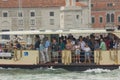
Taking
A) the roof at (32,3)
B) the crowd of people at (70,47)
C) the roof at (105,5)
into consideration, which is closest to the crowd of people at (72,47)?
the crowd of people at (70,47)

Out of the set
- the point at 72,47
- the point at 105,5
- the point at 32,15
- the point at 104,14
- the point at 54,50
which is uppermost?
the point at 105,5


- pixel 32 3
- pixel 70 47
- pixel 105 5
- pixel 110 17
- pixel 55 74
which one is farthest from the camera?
pixel 105 5

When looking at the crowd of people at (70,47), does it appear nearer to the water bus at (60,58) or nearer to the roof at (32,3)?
the water bus at (60,58)

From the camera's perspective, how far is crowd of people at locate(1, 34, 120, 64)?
3125cm

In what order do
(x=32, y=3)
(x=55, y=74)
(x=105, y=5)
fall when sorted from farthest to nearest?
(x=105, y=5), (x=32, y=3), (x=55, y=74)

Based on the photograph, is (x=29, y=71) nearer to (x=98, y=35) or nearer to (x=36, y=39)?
(x=36, y=39)

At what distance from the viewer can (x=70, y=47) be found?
31.4 meters

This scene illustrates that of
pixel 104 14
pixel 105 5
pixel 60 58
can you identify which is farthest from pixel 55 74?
pixel 105 5

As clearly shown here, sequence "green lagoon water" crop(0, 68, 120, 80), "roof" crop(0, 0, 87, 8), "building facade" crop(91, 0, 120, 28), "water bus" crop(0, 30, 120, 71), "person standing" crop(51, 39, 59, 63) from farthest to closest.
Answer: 1. "building facade" crop(91, 0, 120, 28)
2. "roof" crop(0, 0, 87, 8)
3. "person standing" crop(51, 39, 59, 63)
4. "water bus" crop(0, 30, 120, 71)
5. "green lagoon water" crop(0, 68, 120, 80)

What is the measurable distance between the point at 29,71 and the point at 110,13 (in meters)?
88.1

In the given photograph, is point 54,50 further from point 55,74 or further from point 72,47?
point 55,74

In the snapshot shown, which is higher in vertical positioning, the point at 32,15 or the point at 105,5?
the point at 105,5

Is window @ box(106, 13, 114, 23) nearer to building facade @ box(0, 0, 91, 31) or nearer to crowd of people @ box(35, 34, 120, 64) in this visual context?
building facade @ box(0, 0, 91, 31)

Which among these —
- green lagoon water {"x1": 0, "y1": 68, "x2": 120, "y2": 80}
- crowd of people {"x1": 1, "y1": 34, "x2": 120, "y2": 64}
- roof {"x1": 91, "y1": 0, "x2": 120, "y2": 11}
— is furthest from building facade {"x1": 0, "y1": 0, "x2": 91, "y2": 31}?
green lagoon water {"x1": 0, "y1": 68, "x2": 120, "y2": 80}
